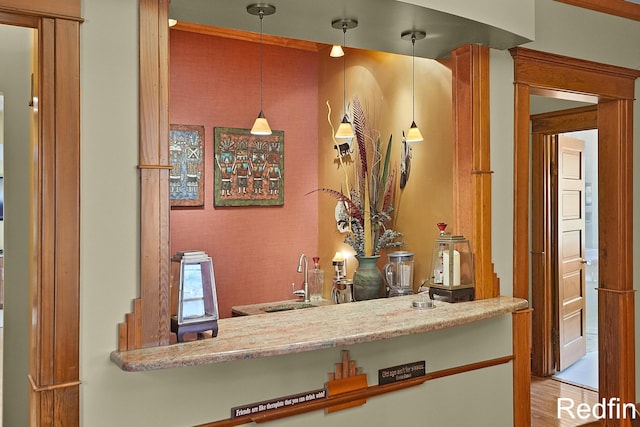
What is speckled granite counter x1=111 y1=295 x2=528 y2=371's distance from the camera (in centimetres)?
179

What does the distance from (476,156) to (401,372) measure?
1.18 metres

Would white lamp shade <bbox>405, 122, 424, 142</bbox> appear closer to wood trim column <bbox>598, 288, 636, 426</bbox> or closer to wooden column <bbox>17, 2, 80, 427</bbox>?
wood trim column <bbox>598, 288, 636, 426</bbox>

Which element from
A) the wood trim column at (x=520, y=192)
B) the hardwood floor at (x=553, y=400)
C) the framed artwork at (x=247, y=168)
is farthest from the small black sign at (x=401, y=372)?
the framed artwork at (x=247, y=168)

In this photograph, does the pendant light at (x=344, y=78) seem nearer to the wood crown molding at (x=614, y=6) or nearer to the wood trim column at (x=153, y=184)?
the wood trim column at (x=153, y=184)

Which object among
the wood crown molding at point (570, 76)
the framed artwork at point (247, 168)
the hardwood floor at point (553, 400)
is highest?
the wood crown molding at point (570, 76)

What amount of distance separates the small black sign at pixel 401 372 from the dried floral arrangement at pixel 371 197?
104 cm

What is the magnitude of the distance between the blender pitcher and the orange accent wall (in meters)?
1.48

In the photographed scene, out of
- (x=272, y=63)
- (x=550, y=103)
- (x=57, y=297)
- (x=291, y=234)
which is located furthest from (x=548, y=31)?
(x=57, y=297)

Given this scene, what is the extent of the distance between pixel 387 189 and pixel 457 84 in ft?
3.23

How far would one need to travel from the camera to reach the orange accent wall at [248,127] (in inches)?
163

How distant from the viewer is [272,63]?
14.7 ft

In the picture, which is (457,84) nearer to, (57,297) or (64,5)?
(64,5)

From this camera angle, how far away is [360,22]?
97.7 inches

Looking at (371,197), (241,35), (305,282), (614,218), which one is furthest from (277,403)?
(241,35)
